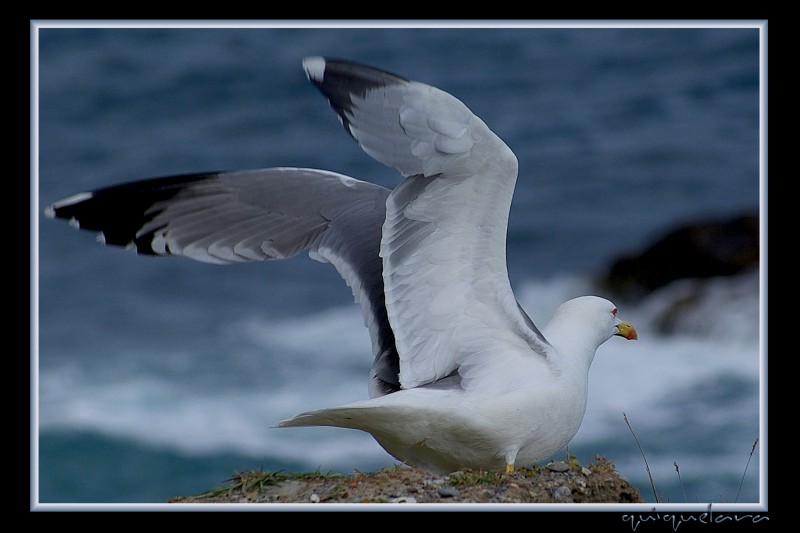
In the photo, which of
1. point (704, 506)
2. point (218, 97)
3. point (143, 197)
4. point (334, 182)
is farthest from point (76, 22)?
point (218, 97)

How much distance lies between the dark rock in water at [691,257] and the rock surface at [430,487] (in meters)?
7.07

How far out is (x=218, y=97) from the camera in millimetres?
13188

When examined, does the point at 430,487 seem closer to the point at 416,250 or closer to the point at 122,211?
the point at 416,250

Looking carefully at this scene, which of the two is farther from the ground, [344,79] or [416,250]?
[344,79]

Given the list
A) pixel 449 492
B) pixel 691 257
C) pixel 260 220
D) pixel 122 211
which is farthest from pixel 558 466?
pixel 691 257

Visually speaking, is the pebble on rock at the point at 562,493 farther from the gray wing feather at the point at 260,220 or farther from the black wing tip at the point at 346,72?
the black wing tip at the point at 346,72

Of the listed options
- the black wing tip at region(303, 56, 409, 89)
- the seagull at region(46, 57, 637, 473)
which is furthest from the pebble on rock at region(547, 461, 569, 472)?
the black wing tip at region(303, 56, 409, 89)

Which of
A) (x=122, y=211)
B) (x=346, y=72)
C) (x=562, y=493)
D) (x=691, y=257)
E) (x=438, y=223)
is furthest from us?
(x=691, y=257)

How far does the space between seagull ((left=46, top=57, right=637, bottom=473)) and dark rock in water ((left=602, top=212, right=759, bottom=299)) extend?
6.78 m

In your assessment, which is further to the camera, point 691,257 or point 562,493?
point 691,257

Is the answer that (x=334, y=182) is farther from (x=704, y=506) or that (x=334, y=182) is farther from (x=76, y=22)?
(x=704, y=506)

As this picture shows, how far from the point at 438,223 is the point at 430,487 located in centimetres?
117

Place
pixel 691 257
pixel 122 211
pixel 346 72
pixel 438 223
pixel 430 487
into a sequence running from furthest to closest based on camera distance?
pixel 691 257 → pixel 122 211 → pixel 430 487 → pixel 438 223 → pixel 346 72

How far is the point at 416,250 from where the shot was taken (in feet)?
15.5
